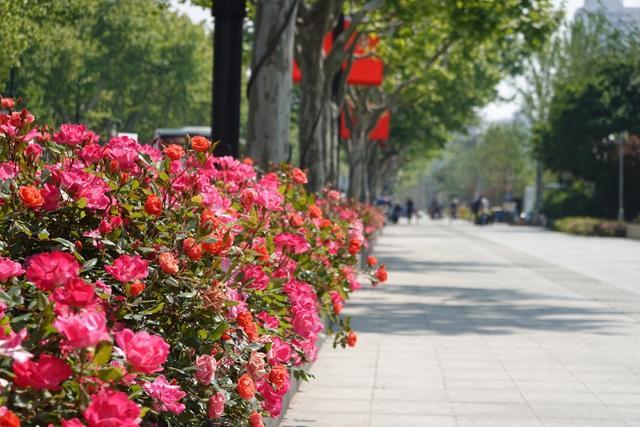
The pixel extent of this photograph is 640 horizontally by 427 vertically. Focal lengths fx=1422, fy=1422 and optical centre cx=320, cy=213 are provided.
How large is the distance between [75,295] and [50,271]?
0.32 m

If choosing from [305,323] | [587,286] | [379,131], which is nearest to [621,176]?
[379,131]

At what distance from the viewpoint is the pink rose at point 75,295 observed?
3.57m

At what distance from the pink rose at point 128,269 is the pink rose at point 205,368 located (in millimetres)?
452

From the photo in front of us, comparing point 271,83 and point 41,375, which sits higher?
point 271,83

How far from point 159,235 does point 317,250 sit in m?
3.91

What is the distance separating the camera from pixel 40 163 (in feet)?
18.9

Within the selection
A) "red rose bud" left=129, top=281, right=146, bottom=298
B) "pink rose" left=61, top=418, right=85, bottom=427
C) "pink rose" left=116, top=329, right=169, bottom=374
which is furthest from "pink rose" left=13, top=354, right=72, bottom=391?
"red rose bud" left=129, top=281, right=146, bottom=298

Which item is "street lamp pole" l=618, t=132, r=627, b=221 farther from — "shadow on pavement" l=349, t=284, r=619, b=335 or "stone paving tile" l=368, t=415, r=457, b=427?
"stone paving tile" l=368, t=415, r=457, b=427

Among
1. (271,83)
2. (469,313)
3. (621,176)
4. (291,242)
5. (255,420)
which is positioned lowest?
(469,313)

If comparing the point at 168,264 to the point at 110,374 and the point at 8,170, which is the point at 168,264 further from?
the point at 110,374

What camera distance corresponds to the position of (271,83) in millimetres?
14664

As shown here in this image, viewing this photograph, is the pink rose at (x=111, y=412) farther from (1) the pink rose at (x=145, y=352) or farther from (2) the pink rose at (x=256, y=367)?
(2) the pink rose at (x=256, y=367)

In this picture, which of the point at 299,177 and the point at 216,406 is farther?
the point at 299,177

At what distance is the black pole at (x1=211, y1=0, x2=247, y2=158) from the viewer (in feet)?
31.4
